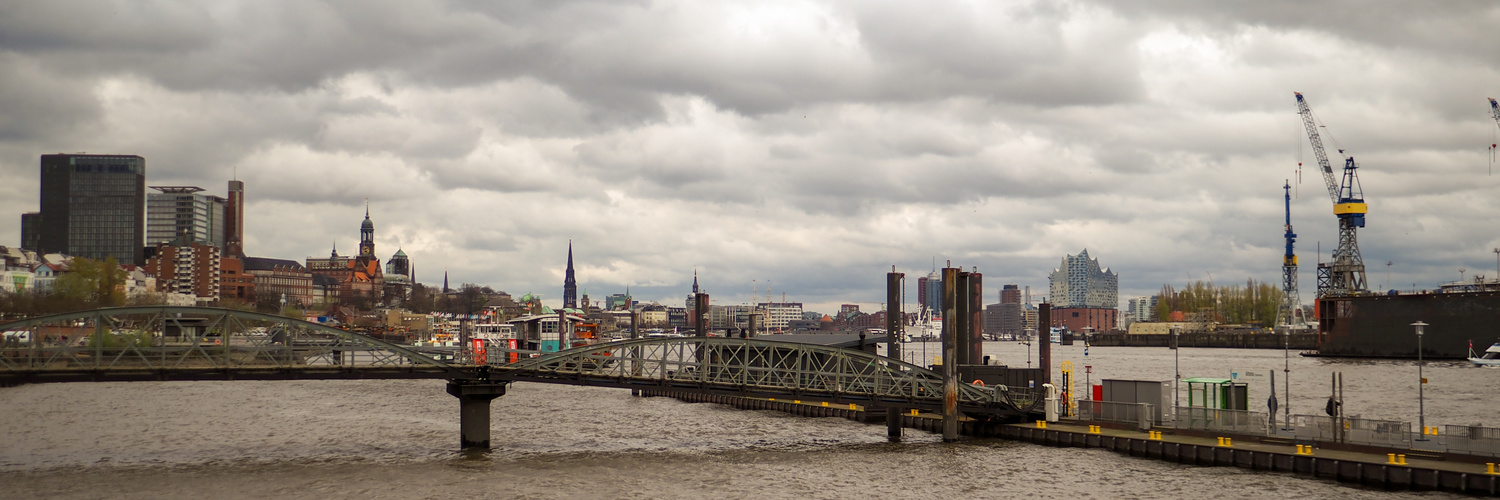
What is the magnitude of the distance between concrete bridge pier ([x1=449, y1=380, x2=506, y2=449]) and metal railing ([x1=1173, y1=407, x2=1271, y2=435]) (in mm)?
30844

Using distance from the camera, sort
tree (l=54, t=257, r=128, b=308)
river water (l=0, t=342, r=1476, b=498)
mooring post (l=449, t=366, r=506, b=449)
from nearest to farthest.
Result: river water (l=0, t=342, r=1476, b=498)
mooring post (l=449, t=366, r=506, b=449)
tree (l=54, t=257, r=128, b=308)

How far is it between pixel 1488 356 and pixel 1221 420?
352 ft

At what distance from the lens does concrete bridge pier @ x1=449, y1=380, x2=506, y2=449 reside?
50.2 meters

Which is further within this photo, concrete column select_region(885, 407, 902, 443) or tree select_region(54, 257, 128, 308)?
tree select_region(54, 257, 128, 308)

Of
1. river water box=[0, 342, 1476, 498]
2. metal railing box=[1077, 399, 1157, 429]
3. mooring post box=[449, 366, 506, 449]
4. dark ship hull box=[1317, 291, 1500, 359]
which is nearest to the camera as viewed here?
river water box=[0, 342, 1476, 498]

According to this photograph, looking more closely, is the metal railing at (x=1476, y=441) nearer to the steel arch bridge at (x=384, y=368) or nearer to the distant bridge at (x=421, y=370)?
the distant bridge at (x=421, y=370)

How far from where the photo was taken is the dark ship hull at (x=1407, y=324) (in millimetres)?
140250

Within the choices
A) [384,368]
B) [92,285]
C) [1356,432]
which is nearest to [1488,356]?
[1356,432]

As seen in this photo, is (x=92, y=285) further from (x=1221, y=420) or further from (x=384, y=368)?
(x=1221, y=420)

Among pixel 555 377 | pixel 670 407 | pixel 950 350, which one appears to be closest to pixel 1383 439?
pixel 950 350

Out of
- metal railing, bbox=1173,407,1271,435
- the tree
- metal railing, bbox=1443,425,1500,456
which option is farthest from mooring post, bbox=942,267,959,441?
the tree

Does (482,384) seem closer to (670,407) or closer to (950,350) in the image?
(950,350)

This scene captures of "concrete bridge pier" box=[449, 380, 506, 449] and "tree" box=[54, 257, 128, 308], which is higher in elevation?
"tree" box=[54, 257, 128, 308]

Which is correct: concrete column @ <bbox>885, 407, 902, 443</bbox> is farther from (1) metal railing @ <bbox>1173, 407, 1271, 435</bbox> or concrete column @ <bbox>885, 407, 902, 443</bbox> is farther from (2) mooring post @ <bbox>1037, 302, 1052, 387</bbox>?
(1) metal railing @ <bbox>1173, 407, 1271, 435</bbox>
